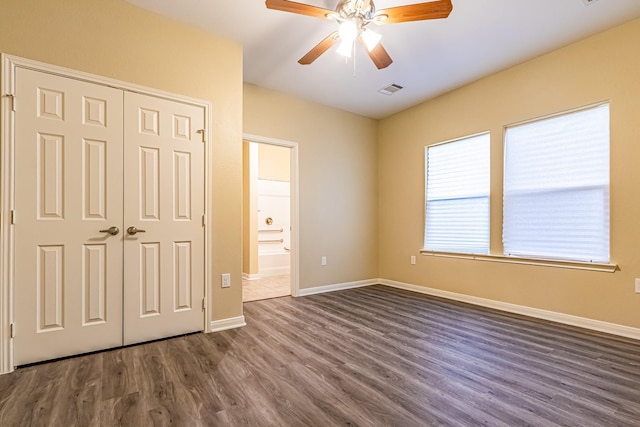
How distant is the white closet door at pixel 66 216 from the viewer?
215 cm

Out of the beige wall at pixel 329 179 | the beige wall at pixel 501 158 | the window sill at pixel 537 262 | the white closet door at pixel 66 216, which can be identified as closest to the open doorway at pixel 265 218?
the beige wall at pixel 329 179

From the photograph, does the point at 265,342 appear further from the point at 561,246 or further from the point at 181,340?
the point at 561,246

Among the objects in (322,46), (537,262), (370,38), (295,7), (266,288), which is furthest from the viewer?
(266,288)

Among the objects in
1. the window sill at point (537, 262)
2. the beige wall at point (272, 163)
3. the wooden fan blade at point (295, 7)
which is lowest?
the window sill at point (537, 262)

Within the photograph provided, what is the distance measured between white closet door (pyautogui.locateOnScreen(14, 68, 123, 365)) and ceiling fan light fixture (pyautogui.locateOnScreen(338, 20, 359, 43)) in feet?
6.07

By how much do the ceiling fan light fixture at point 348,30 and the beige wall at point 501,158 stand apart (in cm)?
230

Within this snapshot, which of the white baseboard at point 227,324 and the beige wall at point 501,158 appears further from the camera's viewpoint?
Answer: the white baseboard at point 227,324

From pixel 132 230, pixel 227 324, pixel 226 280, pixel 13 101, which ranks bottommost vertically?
pixel 227 324

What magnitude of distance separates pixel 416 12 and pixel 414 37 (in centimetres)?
99

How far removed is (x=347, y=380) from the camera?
6.44 ft

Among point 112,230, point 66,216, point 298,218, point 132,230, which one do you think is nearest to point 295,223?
point 298,218

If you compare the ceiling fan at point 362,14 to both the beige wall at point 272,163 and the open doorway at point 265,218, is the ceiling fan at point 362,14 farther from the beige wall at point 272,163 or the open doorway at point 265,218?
the beige wall at point 272,163

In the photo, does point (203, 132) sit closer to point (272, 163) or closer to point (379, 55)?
point (379, 55)

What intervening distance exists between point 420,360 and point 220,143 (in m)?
2.55
